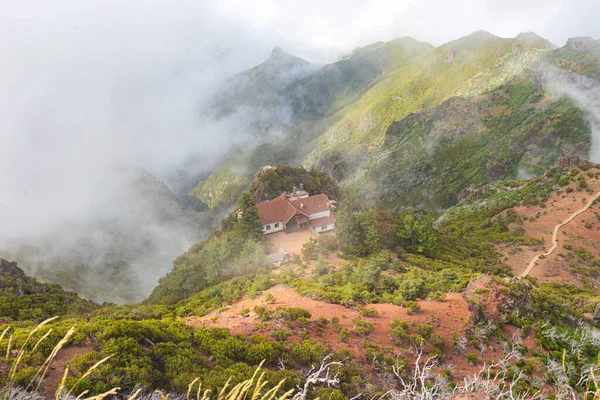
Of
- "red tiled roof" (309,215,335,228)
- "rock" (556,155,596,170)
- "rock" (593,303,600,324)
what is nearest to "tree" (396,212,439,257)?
"red tiled roof" (309,215,335,228)

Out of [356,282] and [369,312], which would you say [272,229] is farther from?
[369,312]

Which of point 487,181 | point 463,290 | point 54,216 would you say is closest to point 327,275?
point 463,290

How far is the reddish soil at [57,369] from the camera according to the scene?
768 cm

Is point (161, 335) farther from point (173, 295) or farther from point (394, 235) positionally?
point (394, 235)

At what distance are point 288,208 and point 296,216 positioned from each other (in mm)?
1519

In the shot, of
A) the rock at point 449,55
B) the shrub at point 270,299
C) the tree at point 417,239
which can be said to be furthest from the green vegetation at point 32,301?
the rock at point 449,55

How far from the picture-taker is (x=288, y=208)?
39.2m

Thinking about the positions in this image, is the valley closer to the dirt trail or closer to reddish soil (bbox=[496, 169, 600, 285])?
reddish soil (bbox=[496, 169, 600, 285])

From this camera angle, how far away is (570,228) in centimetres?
4197

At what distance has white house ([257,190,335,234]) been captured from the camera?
3816 cm

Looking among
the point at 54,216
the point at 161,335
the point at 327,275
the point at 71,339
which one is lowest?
the point at 327,275

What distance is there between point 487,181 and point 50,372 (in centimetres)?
9509

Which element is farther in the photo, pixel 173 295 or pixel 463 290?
pixel 173 295

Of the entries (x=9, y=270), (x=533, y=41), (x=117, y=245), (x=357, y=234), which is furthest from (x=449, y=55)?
(x=9, y=270)
